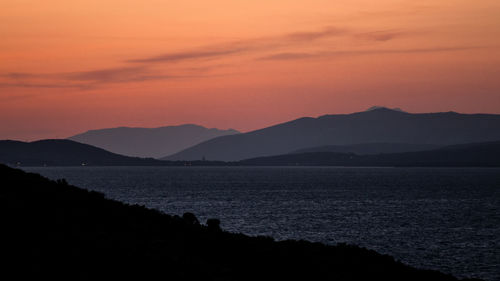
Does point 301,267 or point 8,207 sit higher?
point 8,207

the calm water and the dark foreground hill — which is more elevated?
the dark foreground hill

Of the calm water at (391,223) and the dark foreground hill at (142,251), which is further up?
the dark foreground hill at (142,251)

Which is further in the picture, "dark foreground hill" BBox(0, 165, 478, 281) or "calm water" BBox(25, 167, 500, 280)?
"calm water" BBox(25, 167, 500, 280)

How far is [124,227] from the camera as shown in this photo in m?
34.1

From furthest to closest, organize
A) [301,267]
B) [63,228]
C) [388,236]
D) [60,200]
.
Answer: [388,236]
[60,200]
[63,228]
[301,267]

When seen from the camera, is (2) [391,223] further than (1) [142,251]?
Yes

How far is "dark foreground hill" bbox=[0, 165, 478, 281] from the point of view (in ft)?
74.7

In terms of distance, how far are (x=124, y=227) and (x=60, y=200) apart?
8688 mm

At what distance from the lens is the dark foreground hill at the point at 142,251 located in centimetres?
2277

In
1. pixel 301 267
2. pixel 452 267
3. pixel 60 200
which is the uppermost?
pixel 60 200

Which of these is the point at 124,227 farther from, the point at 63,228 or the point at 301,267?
the point at 301,267

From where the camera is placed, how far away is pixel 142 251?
26.0 meters

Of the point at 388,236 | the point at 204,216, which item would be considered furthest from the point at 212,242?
the point at 204,216

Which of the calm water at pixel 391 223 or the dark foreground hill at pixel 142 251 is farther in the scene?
the calm water at pixel 391 223
